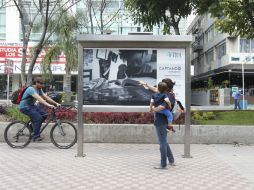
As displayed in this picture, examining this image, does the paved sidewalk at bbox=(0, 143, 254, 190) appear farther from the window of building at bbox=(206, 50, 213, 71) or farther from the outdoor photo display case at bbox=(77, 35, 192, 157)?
the window of building at bbox=(206, 50, 213, 71)

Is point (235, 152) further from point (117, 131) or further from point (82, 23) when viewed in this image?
point (82, 23)

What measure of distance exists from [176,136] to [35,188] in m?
5.70

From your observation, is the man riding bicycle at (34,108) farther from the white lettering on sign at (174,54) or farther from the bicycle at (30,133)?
the white lettering on sign at (174,54)

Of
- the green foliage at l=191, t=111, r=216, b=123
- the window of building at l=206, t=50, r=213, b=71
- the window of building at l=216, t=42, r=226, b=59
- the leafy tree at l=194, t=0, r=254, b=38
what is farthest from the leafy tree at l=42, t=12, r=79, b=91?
the window of building at l=206, t=50, r=213, b=71

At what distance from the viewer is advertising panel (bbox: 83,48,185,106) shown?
10344 millimetres

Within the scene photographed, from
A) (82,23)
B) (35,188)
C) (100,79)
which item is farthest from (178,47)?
(82,23)

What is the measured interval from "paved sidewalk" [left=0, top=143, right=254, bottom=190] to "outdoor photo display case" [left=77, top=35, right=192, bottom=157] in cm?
113

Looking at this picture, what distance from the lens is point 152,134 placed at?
1215 centimetres

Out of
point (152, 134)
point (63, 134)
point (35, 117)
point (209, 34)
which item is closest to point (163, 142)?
point (63, 134)

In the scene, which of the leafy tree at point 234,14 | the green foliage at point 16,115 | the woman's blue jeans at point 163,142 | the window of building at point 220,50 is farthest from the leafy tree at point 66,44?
the woman's blue jeans at point 163,142

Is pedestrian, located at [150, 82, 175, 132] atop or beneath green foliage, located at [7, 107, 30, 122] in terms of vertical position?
atop

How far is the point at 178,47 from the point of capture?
10.3 m

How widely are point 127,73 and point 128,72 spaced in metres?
0.03

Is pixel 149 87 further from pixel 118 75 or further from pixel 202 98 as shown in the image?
pixel 202 98
